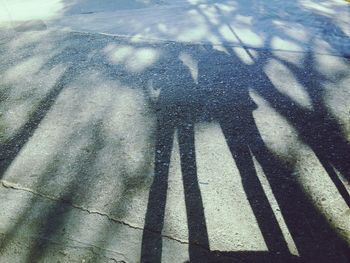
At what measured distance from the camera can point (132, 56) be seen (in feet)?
19.2

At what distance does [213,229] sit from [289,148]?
4.79 ft

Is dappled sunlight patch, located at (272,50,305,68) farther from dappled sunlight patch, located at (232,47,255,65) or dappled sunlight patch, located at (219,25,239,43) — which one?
dappled sunlight patch, located at (219,25,239,43)

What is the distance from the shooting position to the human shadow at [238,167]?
2574mm

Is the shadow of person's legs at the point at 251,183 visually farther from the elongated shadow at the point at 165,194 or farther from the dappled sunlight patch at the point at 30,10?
the dappled sunlight patch at the point at 30,10

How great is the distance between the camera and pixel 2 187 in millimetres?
3287

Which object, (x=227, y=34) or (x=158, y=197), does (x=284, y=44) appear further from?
(x=158, y=197)

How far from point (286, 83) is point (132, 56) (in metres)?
2.86

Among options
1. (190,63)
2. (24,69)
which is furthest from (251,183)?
(24,69)

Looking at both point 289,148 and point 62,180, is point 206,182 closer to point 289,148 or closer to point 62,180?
point 289,148

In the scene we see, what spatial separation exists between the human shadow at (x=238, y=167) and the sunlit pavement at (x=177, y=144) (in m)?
0.01

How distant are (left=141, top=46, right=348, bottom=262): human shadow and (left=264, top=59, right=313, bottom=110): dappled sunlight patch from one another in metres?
0.15

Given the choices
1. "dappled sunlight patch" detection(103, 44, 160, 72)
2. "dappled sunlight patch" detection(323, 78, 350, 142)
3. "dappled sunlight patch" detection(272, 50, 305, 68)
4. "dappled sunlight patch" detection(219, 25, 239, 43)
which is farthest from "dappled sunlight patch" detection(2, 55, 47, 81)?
"dappled sunlight patch" detection(323, 78, 350, 142)

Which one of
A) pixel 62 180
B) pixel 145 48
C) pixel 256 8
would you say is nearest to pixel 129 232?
pixel 62 180

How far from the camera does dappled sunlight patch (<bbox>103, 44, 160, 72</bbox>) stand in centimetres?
554
